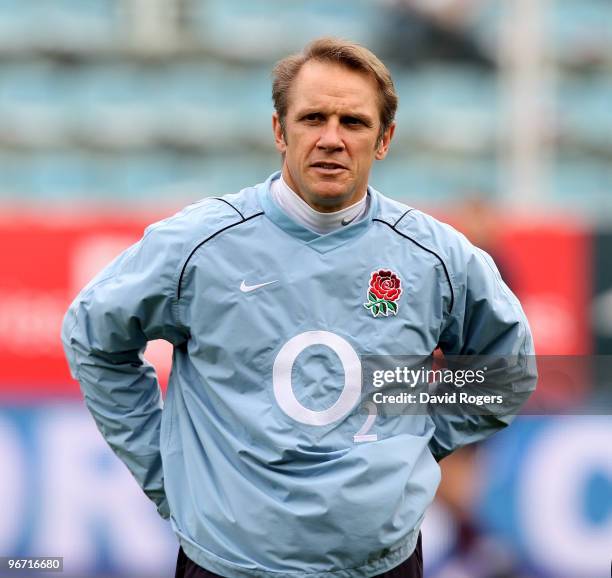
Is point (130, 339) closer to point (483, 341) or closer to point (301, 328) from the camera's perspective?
point (301, 328)

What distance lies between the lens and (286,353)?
2.55 m

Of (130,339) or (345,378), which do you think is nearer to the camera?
(345,378)

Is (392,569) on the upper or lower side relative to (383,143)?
lower

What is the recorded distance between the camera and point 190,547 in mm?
2611

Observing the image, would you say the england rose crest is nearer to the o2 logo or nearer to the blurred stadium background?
the o2 logo

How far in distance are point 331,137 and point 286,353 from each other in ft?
1.48

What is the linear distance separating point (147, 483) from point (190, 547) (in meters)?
0.26

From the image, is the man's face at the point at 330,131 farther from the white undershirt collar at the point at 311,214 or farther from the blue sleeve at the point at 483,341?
the blue sleeve at the point at 483,341

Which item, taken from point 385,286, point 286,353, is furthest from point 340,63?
point 286,353

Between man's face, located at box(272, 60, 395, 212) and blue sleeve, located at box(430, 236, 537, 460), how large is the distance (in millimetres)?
290

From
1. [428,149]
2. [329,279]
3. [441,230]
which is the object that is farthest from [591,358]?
[428,149]

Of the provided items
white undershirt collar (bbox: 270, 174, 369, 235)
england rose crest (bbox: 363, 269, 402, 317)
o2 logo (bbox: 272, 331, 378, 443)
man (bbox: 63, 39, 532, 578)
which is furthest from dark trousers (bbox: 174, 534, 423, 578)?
white undershirt collar (bbox: 270, 174, 369, 235)

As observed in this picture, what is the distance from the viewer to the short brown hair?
103 inches

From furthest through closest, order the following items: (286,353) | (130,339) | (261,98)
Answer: (261,98) < (130,339) < (286,353)
